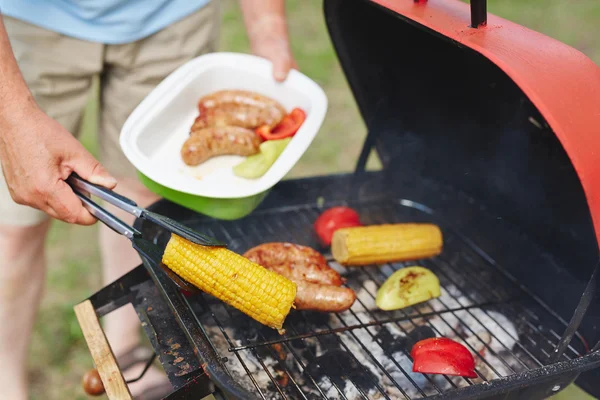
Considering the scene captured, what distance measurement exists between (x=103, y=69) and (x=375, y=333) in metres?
1.60

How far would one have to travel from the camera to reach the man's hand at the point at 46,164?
179cm

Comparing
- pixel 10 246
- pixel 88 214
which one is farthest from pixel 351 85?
pixel 10 246

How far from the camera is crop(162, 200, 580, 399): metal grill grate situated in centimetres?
190

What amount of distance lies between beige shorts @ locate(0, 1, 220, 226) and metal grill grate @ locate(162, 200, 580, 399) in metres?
0.76

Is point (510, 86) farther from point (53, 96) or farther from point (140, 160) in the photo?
point (53, 96)

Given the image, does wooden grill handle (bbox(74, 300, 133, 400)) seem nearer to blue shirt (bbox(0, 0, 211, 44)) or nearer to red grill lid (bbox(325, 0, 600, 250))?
blue shirt (bbox(0, 0, 211, 44))

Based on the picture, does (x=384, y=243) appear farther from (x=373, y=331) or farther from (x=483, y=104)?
(x=483, y=104)

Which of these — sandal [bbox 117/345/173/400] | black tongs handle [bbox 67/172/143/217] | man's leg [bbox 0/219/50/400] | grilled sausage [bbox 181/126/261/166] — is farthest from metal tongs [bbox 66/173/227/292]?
sandal [bbox 117/345/173/400]

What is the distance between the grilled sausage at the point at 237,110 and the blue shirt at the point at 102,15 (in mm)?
405

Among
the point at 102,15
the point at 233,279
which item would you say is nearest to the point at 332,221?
the point at 233,279

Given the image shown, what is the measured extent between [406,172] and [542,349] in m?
0.94

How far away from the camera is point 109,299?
198 cm

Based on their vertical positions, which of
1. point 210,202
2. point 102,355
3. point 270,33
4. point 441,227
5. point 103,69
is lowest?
point 102,355

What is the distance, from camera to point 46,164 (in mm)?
1780
